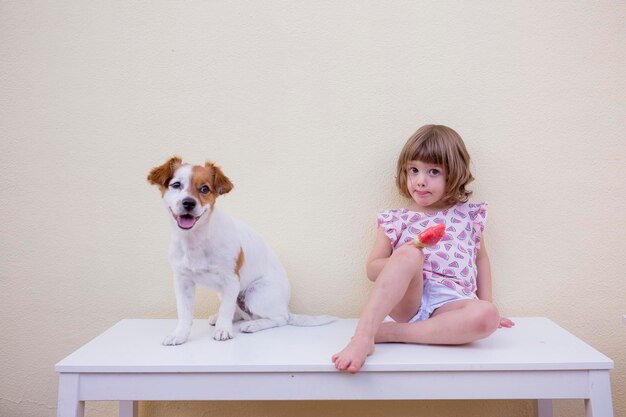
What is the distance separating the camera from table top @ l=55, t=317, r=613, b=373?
90 centimetres

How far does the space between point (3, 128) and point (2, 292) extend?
0.49 meters

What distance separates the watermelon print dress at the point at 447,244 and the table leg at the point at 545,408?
366 mm

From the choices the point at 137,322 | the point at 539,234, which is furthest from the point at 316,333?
the point at 539,234

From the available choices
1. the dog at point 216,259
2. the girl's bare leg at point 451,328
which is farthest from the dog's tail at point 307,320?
the girl's bare leg at point 451,328

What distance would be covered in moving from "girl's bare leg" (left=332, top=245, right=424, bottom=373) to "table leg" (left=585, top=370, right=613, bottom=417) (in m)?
0.39

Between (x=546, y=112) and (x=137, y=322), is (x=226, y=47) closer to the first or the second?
(x=137, y=322)

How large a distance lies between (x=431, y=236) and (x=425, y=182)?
0.28 meters

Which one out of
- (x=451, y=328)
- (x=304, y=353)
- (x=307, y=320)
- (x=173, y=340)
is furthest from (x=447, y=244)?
(x=173, y=340)

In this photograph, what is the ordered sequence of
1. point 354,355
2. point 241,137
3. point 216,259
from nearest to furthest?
point 354,355 < point 216,259 < point 241,137

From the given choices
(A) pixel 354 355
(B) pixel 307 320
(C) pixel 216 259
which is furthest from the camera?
(B) pixel 307 320

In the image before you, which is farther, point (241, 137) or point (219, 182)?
point (241, 137)

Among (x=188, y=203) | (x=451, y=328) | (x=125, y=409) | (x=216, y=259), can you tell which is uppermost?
(x=188, y=203)

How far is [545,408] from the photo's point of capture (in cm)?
129

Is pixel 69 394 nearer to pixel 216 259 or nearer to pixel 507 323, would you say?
pixel 216 259
